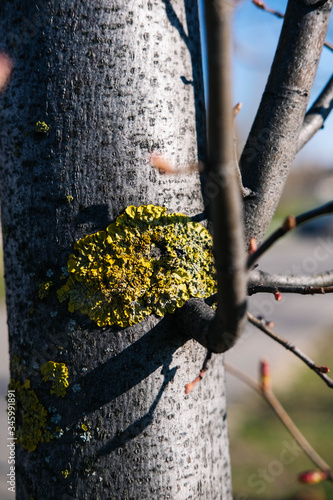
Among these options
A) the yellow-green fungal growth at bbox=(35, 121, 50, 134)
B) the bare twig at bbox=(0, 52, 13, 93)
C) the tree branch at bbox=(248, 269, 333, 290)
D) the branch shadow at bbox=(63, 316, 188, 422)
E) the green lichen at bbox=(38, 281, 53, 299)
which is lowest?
the branch shadow at bbox=(63, 316, 188, 422)

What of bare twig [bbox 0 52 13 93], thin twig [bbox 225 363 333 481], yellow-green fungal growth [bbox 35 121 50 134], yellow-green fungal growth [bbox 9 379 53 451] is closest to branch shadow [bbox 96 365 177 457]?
yellow-green fungal growth [bbox 9 379 53 451]

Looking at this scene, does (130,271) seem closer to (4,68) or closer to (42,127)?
(42,127)

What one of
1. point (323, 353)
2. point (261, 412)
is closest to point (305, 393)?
point (261, 412)

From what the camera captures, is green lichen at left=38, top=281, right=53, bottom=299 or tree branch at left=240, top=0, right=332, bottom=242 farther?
tree branch at left=240, top=0, right=332, bottom=242

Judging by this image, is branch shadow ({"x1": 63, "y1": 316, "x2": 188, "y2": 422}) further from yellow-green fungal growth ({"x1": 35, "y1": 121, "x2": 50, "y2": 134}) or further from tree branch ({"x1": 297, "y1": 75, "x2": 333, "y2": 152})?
tree branch ({"x1": 297, "y1": 75, "x2": 333, "y2": 152})

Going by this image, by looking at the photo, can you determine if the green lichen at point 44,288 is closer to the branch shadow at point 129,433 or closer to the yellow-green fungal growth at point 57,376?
the yellow-green fungal growth at point 57,376

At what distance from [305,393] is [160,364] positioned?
14.7 ft

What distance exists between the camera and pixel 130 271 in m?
0.91

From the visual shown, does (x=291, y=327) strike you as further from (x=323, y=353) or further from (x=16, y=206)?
(x=16, y=206)

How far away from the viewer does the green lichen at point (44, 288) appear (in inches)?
36.0

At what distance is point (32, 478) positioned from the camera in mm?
936

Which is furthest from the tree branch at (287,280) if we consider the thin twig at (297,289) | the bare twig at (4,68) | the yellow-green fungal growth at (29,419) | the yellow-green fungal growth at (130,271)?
the bare twig at (4,68)

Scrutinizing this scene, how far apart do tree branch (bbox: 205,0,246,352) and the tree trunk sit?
298mm

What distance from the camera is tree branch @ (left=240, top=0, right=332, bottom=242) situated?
1052 mm
